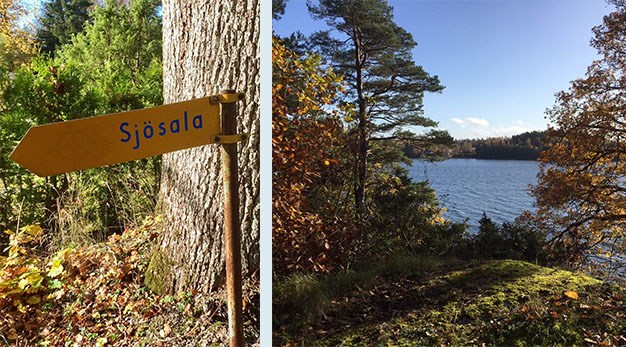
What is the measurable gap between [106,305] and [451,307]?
140 centimetres

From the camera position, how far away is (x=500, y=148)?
4.33 ft

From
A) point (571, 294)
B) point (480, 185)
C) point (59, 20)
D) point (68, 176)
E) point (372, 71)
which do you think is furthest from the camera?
point (59, 20)

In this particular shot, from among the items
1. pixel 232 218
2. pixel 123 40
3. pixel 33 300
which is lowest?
pixel 33 300

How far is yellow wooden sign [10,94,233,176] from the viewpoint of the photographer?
2.84 feet

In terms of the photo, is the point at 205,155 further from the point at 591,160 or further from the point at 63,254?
the point at 591,160

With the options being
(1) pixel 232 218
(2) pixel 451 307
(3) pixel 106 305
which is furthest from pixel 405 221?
(3) pixel 106 305

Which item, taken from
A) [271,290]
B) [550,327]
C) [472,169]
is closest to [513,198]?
[472,169]

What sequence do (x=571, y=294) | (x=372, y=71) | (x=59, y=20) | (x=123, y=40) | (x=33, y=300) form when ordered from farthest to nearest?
1. (x=59, y=20)
2. (x=123, y=40)
3. (x=33, y=300)
4. (x=372, y=71)
5. (x=571, y=294)

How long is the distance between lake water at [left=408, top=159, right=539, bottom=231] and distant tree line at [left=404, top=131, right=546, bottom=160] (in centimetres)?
2

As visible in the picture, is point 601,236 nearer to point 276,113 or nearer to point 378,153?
point 378,153

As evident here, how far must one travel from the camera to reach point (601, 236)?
46.3 inches

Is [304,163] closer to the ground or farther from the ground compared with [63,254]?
farther from the ground

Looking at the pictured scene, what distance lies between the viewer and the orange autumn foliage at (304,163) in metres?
Answer: 1.88

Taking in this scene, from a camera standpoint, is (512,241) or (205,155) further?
(205,155)
